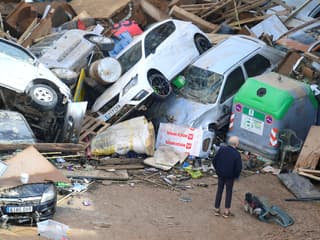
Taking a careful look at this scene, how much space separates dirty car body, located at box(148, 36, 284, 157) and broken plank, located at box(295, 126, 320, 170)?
1.71 m

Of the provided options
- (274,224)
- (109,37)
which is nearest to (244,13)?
(109,37)

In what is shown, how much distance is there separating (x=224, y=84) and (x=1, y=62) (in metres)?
4.36

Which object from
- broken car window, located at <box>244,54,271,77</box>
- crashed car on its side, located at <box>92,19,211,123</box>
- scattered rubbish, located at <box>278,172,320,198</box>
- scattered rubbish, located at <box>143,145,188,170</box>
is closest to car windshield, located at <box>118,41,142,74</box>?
crashed car on its side, located at <box>92,19,211,123</box>

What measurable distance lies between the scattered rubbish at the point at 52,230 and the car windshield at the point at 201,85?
544cm

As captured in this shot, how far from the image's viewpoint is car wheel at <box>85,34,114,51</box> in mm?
16156

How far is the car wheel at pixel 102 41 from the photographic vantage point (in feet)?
53.0

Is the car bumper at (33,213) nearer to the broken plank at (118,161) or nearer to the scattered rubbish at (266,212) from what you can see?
the broken plank at (118,161)

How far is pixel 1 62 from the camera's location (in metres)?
13.3

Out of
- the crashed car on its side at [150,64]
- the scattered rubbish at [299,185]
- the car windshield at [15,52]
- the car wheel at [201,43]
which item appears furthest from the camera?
the car wheel at [201,43]

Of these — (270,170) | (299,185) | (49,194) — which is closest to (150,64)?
(270,170)

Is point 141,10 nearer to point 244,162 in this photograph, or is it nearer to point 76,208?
point 244,162

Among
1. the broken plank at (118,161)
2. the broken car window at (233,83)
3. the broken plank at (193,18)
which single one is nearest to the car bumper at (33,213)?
the broken plank at (118,161)

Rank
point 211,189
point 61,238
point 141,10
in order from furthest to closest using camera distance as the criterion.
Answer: point 141,10
point 211,189
point 61,238

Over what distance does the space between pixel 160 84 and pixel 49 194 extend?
5.22 m
